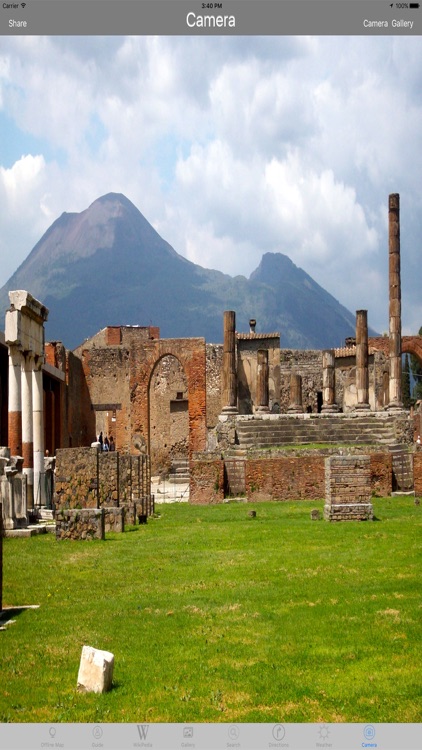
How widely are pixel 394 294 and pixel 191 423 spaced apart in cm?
931

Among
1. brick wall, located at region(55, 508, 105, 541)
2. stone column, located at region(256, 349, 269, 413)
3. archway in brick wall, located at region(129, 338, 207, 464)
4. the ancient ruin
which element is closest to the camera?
brick wall, located at region(55, 508, 105, 541)

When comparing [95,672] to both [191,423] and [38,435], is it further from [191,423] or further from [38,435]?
[191,423]

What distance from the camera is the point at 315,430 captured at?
93.7 feet

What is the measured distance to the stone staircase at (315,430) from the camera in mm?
28203

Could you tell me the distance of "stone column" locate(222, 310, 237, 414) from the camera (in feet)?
115

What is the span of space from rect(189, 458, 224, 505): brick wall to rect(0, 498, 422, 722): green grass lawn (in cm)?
1017

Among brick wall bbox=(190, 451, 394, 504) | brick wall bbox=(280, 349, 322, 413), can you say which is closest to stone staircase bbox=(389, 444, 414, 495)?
brick wall bbox=(190, 451, 394, 504)

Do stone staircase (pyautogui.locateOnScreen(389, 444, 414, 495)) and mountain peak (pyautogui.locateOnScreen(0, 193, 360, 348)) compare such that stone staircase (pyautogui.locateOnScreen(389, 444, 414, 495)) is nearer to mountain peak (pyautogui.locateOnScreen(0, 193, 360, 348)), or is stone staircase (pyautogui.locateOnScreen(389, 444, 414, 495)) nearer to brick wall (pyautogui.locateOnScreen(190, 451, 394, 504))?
brick wall (pyautogui.locateOnScreen(190, 451, 394, 504))

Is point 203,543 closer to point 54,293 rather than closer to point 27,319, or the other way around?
point 27,319

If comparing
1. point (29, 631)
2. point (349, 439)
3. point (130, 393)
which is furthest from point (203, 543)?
point (130, 393)

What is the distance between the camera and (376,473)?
76.2 ft
